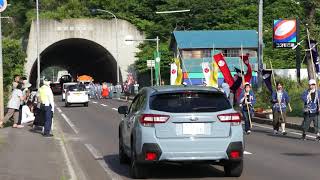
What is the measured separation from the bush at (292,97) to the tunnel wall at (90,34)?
3973 cm

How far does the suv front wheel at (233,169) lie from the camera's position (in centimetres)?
1110

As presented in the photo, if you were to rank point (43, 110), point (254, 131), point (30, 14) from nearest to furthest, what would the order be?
point (43, 110) < point (254, 131) < point (30, 14)

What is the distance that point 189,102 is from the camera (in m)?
11.0

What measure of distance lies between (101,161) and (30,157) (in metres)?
1.52

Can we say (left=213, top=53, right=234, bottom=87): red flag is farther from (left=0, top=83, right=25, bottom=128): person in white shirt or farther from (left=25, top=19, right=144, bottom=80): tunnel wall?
(left=25, top=19, right=144, bottom=80): tunnel wall

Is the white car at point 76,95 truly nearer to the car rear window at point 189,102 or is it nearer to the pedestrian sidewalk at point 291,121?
the pedestrian sidewalk at point 291,121

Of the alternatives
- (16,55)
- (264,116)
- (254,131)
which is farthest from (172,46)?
(254,131)

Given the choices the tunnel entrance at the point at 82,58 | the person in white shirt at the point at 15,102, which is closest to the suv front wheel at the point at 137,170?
the person in white shirt at the point at 15,102

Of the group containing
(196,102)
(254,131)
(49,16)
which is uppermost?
(49,16)

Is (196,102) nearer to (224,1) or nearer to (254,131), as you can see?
(254,131)

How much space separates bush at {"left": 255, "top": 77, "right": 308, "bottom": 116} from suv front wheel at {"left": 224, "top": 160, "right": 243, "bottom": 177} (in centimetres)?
1757

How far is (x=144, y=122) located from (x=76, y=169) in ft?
7.43

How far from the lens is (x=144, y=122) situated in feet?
35.3

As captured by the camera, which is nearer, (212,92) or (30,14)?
(212,92)
